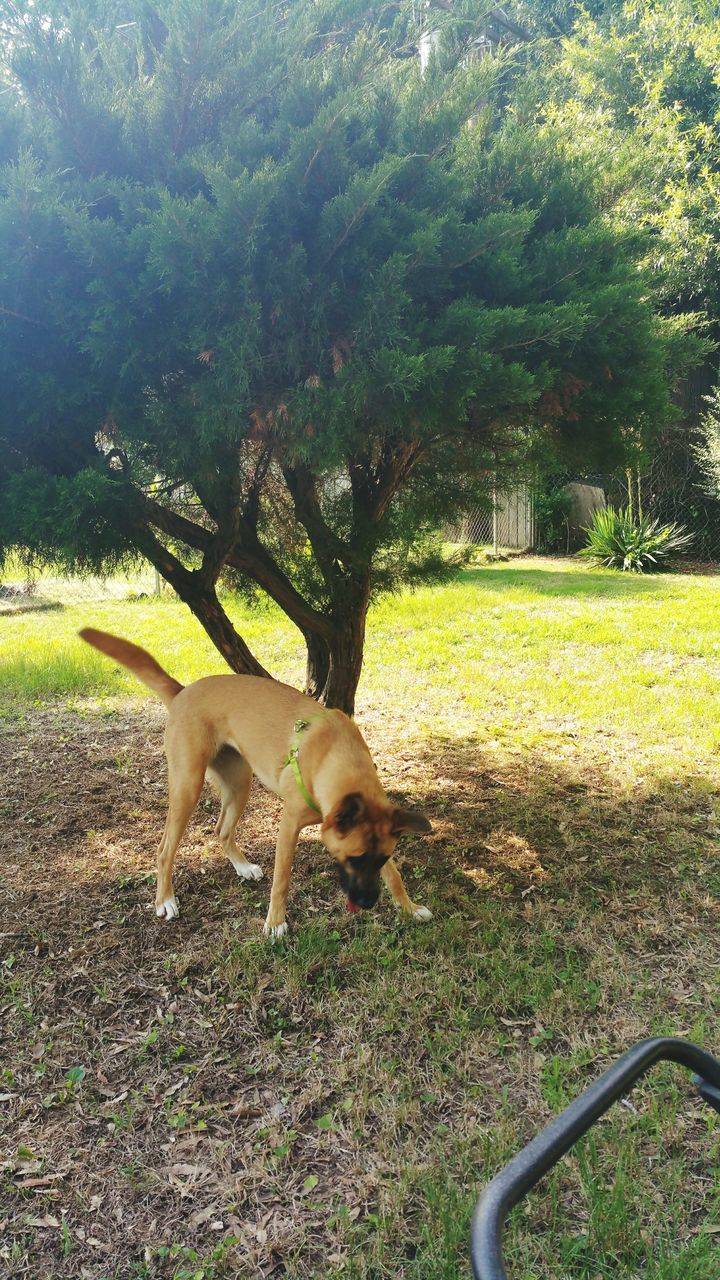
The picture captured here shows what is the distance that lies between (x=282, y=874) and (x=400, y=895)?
55cm

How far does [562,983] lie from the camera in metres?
3.17

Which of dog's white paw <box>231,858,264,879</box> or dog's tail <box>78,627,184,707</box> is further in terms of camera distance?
dog's white paw <box>231,858,264,879</box>

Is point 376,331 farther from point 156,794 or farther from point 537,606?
point 537,606

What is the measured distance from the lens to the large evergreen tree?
2877 mm

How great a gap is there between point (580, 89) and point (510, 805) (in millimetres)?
17580

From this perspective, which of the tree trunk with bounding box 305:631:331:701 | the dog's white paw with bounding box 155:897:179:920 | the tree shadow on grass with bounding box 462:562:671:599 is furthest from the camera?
the tree shadow on grass with bounding box 462:562:671:599

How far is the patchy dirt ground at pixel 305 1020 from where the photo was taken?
7.32ft

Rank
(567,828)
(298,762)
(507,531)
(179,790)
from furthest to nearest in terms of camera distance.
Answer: (507,531) → (567,828) → (179,790) → (298,762)

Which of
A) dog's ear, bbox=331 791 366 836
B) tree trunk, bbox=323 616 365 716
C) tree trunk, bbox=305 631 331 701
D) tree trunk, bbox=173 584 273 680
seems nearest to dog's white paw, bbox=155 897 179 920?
dog's ear, bbox=331 791 366 836

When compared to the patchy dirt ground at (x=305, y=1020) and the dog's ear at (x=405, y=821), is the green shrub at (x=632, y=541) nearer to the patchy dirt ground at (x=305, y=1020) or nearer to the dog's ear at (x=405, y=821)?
the patchy dirt ground at (x=305, y=1020)

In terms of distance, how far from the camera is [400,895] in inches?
143

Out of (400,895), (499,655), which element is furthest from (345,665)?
(499,655)

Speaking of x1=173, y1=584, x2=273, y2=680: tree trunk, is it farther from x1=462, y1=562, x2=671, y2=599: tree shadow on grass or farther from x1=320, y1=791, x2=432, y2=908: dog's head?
x1=462, y1=562, x2=671, y2=599: tree shadow on grass

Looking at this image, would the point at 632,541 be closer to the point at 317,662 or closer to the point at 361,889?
the point at 317,662
